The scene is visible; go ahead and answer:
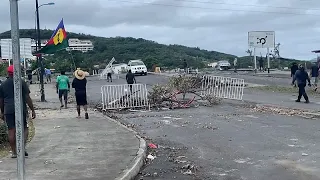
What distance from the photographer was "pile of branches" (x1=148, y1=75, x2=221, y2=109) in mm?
22859

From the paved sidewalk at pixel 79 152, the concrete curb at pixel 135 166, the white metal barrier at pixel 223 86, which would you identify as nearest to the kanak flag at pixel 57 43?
the paved sidewalk at pixel 79 152

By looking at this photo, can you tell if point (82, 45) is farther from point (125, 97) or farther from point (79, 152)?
point (79, 152)

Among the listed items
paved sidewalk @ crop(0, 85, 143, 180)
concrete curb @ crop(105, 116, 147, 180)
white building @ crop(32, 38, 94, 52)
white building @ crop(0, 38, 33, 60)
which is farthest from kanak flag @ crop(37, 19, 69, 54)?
white building @ crop(32, 38, 94, 52)

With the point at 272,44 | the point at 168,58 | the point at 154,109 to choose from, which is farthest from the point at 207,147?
the point at 168,58

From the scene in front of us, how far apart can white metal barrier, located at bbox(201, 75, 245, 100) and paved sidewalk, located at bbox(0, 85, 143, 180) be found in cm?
976

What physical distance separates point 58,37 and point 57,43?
0.66 m

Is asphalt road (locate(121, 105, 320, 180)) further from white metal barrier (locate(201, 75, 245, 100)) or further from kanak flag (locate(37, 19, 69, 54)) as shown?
white metal barrier (locate(201, 75, 245, 100))

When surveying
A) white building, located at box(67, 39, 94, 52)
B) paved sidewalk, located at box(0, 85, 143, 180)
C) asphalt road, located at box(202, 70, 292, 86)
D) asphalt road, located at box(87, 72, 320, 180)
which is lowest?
asphalt road, located at box(87, 72, 320, 180)

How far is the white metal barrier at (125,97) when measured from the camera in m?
22.5

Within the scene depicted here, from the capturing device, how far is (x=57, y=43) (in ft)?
65.2

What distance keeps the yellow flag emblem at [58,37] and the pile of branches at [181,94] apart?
15.3 feet

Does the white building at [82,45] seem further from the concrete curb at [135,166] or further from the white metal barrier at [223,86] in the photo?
the concrete curb at [135,166]

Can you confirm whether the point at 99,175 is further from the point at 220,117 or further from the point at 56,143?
the point at 220,117

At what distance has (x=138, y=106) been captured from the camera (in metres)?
22.7
